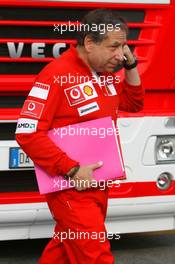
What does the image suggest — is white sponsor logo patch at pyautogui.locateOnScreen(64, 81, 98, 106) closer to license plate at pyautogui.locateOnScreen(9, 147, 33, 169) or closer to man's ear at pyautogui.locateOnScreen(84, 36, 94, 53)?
man's ear at pyautogui.locateOnScreen(84, 36, 94, 53)

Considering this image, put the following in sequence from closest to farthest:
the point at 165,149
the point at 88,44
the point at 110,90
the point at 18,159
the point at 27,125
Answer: the point at 27,125
the point at 88,44
the point at 110,90
the point at 18,159
the point at 165,149

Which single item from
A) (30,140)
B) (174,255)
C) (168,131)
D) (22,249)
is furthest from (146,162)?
(30,140)

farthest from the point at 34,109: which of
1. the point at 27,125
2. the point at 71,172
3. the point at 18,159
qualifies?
the point at 18,159

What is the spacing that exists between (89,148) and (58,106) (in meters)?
0.28

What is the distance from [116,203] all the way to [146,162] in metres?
0.32

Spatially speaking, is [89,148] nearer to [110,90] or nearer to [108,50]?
[110,90]

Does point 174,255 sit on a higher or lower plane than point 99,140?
lower

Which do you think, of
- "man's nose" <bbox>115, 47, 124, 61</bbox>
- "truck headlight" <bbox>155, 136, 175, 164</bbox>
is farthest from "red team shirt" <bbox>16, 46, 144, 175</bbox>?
"truck headlight" <bbox>155, 136, 175, 164</bbox>

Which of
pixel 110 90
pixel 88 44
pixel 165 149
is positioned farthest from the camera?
pixel 165 149

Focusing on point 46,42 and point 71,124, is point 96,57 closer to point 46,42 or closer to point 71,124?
point 71,124

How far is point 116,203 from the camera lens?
5.09 metres

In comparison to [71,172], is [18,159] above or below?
below

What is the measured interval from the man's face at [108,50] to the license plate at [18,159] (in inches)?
45.2

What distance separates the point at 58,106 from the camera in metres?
3.74
